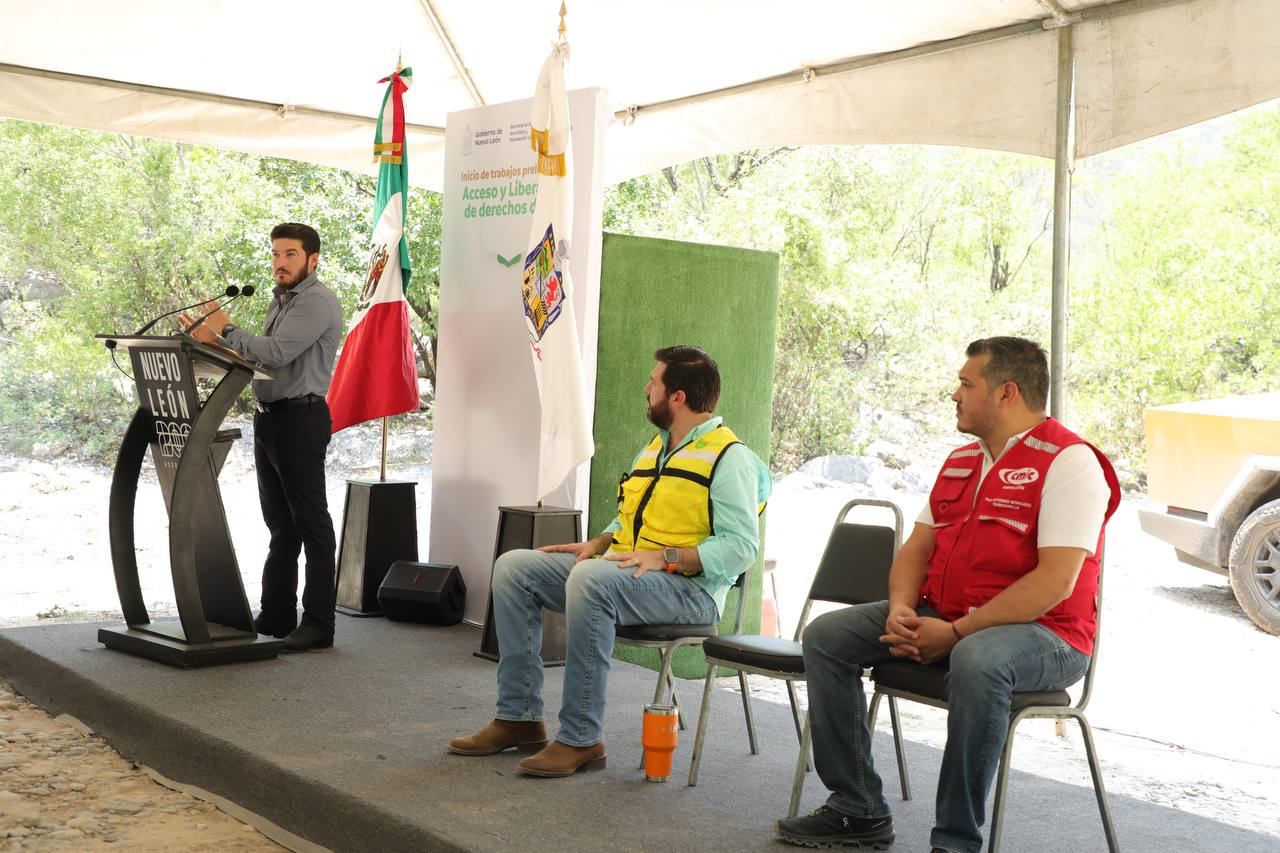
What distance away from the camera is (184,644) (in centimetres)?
403

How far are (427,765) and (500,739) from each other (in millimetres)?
207

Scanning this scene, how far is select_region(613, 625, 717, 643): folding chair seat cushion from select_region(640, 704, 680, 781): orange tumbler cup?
0.17 m

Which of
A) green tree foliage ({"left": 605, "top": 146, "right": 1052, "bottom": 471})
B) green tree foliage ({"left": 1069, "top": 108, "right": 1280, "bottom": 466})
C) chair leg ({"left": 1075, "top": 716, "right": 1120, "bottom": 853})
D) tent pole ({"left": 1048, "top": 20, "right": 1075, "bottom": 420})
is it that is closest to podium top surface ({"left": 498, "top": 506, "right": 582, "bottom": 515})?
tent pole ({"left": 1048, "top": 20, "right": 1075, "bottom": 420})

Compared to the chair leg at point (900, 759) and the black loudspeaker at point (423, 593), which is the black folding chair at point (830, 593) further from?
the black loudspeaker at point (423, 593)

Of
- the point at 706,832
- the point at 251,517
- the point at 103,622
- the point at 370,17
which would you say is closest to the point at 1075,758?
the point at 706,832

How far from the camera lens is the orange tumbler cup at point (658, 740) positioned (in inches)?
118

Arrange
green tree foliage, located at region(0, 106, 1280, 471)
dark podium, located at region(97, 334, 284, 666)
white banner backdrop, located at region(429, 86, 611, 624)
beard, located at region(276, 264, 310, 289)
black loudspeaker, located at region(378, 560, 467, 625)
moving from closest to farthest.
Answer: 1. dark podium, located at region(97, 334, 284, 666)
2. beard, located at region(276, 264, 310, 289)
3. white banner backdrop, located at region(429, 86, 611, 624)
4. black loudspeaker, located at region(378, 560, 467, 625)
5. green tree foliage, located at region(0, 106, 1280, 471)

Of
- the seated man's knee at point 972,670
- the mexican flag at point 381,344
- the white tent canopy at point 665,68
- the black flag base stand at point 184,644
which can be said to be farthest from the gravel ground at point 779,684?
the white tent canopy at point 665,68

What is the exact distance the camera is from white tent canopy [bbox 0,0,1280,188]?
12.4ft

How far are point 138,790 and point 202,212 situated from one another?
10.9m

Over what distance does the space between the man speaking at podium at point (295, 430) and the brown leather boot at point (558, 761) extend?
1581mm

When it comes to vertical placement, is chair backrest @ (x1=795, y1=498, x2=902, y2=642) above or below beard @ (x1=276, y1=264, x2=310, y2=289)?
below

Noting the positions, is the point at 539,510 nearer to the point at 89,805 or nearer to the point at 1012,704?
the point at 89,805

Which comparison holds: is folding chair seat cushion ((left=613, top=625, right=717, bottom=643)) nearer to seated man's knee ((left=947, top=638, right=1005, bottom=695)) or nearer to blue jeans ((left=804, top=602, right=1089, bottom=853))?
blue jeans ((left=804, top=602, right=1089, bottom=853))
